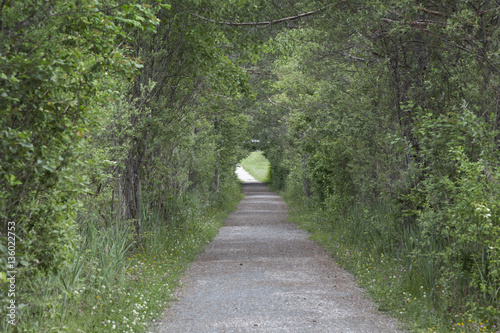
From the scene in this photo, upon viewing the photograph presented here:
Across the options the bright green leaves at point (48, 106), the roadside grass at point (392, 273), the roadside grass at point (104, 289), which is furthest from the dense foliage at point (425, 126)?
the bright green leaves at point (48, 106)

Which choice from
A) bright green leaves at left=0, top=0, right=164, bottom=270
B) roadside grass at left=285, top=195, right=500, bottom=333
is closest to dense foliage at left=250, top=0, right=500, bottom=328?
roadside grass at left=285, top=195, right=500, bottom=333

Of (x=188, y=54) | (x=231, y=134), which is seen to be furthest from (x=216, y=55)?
(x=231, y=134)

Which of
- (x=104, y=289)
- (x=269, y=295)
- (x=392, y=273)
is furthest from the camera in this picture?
(x=392, y=273)

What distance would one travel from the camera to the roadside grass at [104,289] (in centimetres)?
489

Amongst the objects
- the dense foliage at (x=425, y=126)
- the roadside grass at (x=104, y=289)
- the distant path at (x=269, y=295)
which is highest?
the dense foliage at (x=425, y=126)

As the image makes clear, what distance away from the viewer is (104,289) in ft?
21.8

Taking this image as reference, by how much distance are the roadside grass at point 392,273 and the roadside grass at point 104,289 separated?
3.19 metres

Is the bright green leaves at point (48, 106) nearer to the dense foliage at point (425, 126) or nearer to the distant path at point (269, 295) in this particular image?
the distant path at point (269, 295)

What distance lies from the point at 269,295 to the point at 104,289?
8.79 feet

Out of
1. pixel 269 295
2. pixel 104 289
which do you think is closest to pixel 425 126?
pixel 269 295

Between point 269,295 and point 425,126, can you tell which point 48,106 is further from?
point 269,295

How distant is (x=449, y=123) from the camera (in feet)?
22.4

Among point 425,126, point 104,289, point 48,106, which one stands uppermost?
point 48,106

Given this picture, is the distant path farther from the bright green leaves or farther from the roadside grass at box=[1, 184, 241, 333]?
the bright green leaves
